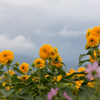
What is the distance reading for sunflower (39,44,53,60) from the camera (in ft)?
7.70

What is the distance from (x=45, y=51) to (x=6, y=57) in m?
0.51

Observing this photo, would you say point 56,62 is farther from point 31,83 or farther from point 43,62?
point 31,83

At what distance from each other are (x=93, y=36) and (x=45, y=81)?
0.87 meters

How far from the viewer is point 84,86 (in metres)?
2.10

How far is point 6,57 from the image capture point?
2332mm

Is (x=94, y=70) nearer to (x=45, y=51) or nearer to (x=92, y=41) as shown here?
(x=92, y=41)

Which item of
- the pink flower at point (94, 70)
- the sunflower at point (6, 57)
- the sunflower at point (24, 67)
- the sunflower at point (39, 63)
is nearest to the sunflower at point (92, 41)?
the sunflower at point (39, 63)

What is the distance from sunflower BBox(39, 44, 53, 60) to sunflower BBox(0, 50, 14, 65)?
395mm

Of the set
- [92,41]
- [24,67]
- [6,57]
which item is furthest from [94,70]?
[24,67]

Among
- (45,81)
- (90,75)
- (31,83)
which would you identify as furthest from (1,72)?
(90,75)

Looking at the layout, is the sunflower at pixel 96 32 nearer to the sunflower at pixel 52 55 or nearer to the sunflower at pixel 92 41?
the sunflower at pixel 92 41

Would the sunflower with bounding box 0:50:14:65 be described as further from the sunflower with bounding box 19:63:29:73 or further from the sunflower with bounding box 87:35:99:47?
the sunflower with bounding box 87:35:99:47

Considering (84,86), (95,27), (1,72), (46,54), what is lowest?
(84,86)

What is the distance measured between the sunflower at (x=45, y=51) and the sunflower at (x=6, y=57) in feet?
1.30
